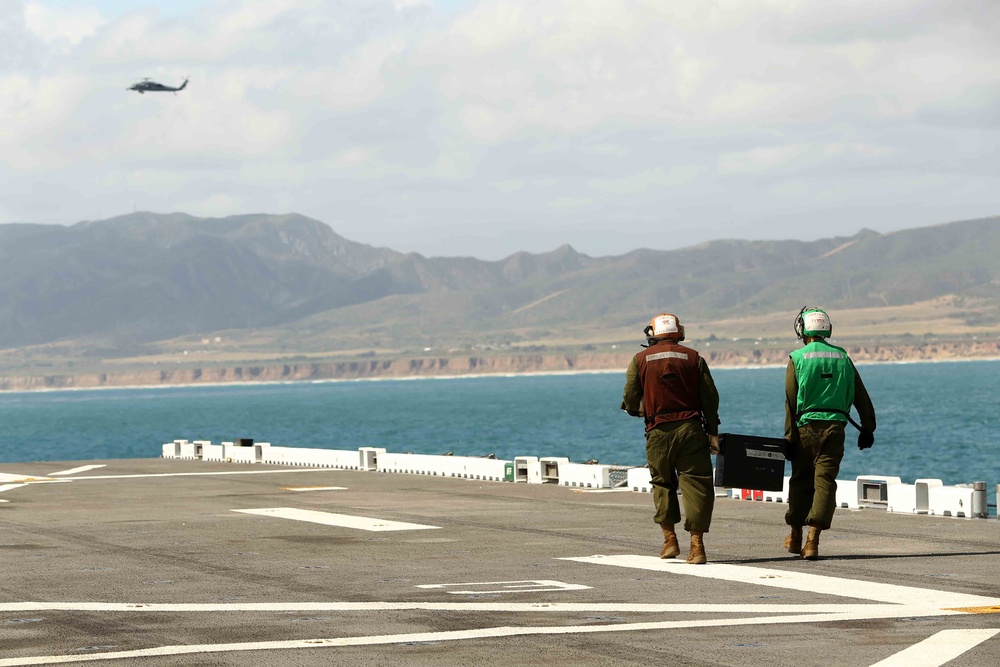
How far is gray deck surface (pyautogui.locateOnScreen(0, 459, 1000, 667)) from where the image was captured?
10.2 metres

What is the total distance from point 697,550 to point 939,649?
5.05 m

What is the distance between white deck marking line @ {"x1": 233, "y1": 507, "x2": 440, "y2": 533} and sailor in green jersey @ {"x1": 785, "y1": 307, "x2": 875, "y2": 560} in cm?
565

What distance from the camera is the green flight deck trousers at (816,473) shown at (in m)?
15.3

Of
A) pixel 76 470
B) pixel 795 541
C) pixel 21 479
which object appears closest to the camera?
pixel 795 541

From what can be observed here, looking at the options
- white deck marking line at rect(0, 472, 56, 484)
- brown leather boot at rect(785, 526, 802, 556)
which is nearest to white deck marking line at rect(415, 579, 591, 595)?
brown leather boot at rect(785, 526, 802, 556)

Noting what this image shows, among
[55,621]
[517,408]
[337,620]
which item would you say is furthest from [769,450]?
[517,408]

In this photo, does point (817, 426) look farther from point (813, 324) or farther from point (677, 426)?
point (677, 426)

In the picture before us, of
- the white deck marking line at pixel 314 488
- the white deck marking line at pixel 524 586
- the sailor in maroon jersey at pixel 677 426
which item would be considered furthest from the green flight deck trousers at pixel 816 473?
the white deck marking line at pixel 314 488

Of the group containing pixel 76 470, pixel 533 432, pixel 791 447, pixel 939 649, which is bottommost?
pixel 939 649

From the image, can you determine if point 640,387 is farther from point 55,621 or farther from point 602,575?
point 55,621

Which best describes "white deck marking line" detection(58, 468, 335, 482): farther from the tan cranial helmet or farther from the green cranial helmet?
the green cranial helmet

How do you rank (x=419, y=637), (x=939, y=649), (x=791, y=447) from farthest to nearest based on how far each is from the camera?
(x=791, y=447)
(x=419, y=637)
(x=939, y=649)

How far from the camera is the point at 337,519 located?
2125 centimetres

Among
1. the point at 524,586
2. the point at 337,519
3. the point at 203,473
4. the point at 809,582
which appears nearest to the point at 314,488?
the point at 337,519
